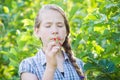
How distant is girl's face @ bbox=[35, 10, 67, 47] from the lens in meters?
3.03

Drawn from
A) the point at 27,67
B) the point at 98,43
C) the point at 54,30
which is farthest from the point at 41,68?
the point at 98,43

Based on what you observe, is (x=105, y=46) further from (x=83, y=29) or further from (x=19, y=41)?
(x=19, y=41)

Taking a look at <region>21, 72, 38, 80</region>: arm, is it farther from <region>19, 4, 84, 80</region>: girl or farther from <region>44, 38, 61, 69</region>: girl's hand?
<region>44, 38, 61, 69</region>: girl's hand

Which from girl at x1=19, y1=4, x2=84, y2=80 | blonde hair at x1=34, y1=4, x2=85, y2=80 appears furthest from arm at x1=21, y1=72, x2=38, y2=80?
blonde hair at x1=34, y1=4, x2=85, y2=80

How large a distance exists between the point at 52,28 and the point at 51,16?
0.33 feet

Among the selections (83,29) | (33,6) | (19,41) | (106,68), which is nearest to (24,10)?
(33,6)

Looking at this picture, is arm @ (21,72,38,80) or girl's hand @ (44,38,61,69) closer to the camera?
girl's hand @ (44,38,61,69)

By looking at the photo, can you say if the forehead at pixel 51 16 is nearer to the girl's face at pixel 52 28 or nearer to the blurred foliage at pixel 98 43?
the girl's face at pixel 52 28

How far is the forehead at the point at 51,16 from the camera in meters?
3.09

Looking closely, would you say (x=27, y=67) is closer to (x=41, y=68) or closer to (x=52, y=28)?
(x=41, y=68)

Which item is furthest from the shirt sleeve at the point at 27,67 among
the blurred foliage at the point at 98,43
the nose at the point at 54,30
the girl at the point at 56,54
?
the blurred foliage at the point at 98,43

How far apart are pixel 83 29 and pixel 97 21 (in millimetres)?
279

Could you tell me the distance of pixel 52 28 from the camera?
3.04 metres

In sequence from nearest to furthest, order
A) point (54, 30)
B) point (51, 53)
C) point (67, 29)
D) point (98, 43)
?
point (51, 53) < point (54, 30) < point (67, 29) < point (98, 43)
